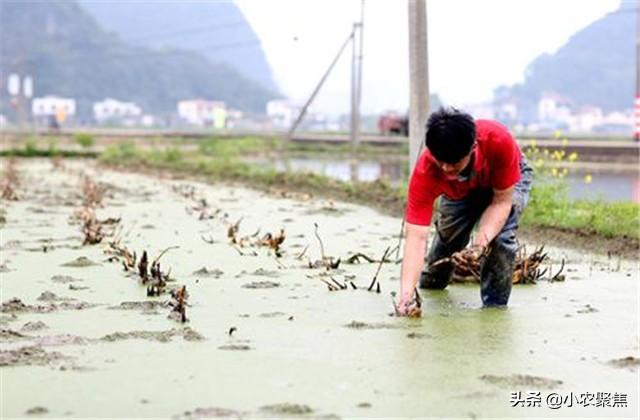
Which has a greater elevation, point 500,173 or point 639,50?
point 639,50

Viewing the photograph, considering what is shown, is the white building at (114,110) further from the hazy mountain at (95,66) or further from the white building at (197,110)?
the white building at (197,110)

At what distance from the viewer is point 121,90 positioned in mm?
80688

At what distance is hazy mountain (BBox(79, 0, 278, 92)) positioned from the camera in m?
114

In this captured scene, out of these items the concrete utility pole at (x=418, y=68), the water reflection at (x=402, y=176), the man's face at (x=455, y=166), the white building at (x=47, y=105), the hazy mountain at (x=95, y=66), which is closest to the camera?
the man's face at (x=455, y=166)

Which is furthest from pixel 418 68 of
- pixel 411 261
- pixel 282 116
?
pixel 282 116

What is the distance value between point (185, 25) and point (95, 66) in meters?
41.8

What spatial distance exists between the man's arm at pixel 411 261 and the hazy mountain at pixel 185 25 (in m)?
105

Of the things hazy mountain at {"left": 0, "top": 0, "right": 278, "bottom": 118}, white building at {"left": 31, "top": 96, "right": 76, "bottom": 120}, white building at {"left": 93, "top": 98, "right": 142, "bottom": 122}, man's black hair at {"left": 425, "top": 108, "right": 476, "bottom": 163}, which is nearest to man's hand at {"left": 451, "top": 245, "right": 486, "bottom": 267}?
man's black hair at {"left": 425, "top": 108, "right": 476, "bottom": 163}

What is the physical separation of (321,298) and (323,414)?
2049 millimetres

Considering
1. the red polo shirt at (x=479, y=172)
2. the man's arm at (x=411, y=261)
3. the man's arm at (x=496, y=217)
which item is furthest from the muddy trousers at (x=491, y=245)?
the man's arm at (x=411, y=261)

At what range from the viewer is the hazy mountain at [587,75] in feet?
258

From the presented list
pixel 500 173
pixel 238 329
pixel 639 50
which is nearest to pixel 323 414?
pixel 238 329

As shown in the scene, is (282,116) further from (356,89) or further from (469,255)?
(469,255)

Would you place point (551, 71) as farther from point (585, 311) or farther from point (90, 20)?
point (585, 311)
